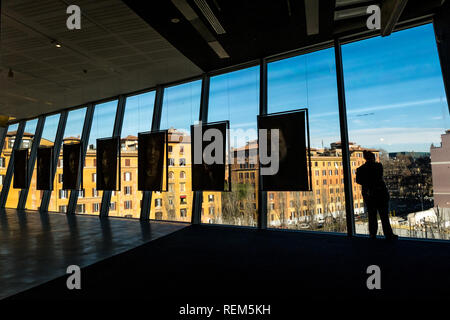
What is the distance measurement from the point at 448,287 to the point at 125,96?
30.8 ft

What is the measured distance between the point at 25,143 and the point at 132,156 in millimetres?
7318

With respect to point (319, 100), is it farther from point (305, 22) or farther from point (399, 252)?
point (399, 252)

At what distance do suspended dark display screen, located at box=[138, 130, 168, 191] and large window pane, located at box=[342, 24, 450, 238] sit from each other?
16.4 ft

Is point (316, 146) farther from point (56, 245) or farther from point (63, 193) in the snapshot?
point (63, 193)

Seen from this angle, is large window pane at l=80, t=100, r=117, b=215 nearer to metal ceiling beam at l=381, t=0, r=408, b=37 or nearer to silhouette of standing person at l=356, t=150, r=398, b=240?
silhouette of standing person at l=356, t=150, r=398, b=240

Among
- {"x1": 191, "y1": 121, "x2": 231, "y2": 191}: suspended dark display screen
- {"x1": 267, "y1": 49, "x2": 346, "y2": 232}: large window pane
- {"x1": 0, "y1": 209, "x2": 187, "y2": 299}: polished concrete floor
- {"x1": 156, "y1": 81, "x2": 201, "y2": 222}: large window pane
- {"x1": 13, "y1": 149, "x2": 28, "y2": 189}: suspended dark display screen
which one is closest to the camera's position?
{"x1": 0, "y1": 209, "x2": 187, "y2": 299}: polished concrete floor

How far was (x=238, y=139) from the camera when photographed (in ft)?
21.9

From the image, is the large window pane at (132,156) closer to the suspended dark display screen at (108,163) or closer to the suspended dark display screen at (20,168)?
the suspended dark display screen at (108,163)

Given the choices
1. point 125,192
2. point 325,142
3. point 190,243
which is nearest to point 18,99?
point 125,192

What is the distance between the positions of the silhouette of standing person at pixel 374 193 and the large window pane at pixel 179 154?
4.45m

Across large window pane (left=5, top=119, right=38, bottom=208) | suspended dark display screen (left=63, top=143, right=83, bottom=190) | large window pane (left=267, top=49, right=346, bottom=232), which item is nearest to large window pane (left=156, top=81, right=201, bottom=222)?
large window pane (left=267, top=49, right=346, bottom=232)

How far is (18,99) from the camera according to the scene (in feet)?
29.4

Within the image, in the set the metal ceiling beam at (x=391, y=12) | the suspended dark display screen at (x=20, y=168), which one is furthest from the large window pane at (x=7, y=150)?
the metal ceiling beam at (x=391, y=12)

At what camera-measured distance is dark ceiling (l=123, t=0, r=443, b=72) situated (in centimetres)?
438
